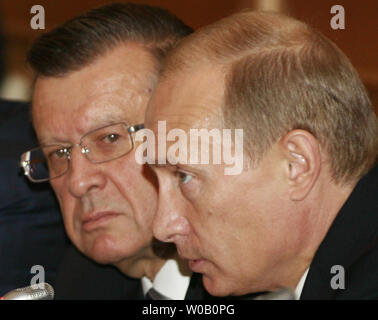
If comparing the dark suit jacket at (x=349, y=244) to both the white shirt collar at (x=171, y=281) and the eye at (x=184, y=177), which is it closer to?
the eye at (x=184, y=177)

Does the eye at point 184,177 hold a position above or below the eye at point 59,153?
above

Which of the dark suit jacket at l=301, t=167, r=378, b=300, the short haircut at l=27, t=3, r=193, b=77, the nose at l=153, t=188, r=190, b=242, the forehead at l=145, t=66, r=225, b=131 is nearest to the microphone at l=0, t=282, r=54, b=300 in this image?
the nose at l=153, t=188, r=190, b=242

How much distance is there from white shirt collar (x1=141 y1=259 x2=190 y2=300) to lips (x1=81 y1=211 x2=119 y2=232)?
0.61ft

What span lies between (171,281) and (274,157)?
0.59 m

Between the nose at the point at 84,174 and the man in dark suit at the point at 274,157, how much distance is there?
0.36 m

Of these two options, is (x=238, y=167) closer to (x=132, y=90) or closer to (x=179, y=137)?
(x=179, y=137)

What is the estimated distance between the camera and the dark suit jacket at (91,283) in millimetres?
1899

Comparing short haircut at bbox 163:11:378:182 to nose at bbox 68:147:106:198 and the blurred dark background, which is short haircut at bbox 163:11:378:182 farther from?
nose at bbox 68:147:106:198

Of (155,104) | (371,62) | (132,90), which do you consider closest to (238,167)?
(155,104)

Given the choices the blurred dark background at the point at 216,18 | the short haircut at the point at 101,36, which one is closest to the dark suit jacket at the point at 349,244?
the blurred dark background at the point at 216,18

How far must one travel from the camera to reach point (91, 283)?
192 centimetres

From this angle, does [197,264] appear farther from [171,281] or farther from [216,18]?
[216,18]

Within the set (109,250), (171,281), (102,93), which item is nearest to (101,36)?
(102,93)

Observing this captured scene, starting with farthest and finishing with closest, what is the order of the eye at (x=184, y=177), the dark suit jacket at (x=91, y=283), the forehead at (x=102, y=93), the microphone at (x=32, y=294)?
the dark suit jacket at (x=91, y=283) → the forehead at (x=102, y=93) → the eye at (x=184, y=177) → the microphone at (x=32, y=294)
